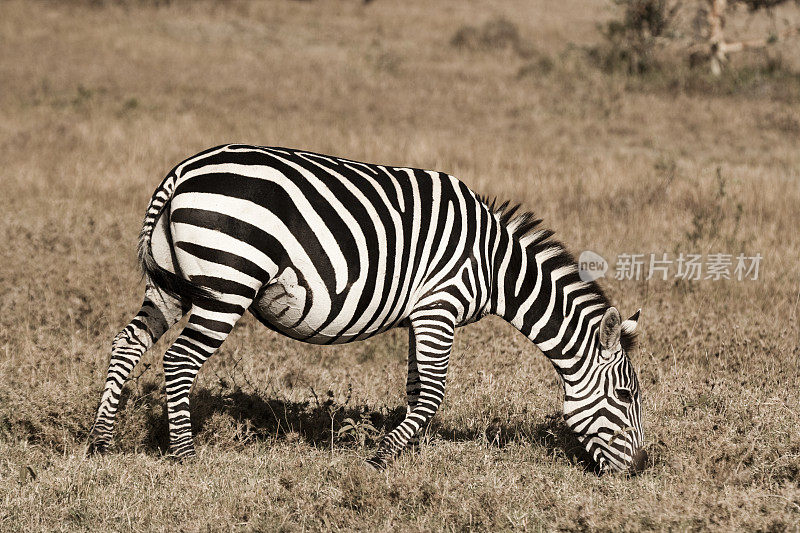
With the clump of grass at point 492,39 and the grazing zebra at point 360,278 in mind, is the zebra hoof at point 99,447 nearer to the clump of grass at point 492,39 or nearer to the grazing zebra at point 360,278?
the grazing zebra at point 360,278

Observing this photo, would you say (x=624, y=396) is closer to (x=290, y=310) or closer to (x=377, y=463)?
(x=377, y=463)

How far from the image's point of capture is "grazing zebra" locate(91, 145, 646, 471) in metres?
4.71

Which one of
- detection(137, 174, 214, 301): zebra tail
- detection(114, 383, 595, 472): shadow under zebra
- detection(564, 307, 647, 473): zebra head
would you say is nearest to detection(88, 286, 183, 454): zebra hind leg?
detection(137, 174, 214, 301): zebra tail

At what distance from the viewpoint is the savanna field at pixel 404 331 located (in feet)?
15.0

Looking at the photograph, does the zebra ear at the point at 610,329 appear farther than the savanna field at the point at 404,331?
Yes

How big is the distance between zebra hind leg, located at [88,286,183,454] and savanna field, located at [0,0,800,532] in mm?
180

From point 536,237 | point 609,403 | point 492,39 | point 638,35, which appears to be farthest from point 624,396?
point 492,39

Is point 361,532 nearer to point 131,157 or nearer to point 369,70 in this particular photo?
point 131,157

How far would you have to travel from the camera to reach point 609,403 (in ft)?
17.0

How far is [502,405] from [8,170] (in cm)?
934

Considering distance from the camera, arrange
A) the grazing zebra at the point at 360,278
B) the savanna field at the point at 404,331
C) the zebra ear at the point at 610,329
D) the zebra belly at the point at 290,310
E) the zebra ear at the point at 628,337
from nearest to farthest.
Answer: the savanna field at the point at 404,331, the grazing zebra at the point at 360,278, the zebra belly at the point at 290,310, the zebra ear at the point at 610,329, the zebra ear at the point at 628,337

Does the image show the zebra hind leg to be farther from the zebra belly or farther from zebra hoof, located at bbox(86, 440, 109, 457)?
the zebra belly

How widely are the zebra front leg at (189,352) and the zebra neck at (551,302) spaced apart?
1800 millimetres

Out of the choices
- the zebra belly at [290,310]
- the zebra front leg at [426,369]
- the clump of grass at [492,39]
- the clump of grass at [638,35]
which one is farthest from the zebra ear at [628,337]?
the clump of grass at [492,39]
